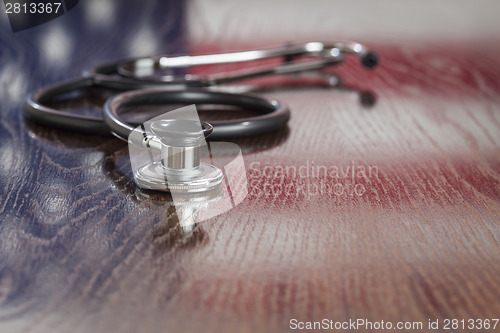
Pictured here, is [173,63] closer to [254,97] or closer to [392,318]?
[254,97]

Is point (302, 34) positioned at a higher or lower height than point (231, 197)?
lower

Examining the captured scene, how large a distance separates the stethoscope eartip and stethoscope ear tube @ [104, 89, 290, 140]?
1.11 ft

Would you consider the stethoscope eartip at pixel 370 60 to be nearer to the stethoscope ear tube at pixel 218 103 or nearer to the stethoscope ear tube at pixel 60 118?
the stethoscope ear tube at pixel 218 103

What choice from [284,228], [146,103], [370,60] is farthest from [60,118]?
[370,60]

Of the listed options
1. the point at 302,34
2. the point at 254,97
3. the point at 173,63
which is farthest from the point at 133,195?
the point at 302,34

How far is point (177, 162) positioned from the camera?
1.56 feet

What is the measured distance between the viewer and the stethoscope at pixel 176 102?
1.54 ft

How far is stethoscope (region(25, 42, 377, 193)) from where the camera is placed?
1.54 ft

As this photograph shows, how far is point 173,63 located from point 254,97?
30 centimetres

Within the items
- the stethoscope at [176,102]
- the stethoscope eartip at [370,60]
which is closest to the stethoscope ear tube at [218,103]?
the stethoscope at [176,102]

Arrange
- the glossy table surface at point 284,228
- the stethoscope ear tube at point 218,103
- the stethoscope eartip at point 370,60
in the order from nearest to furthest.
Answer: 1. the glossy table surface at point 284,228
2. the stethoscope ear tube at point 218,103
3. the stethoscope eartip at point 370,60

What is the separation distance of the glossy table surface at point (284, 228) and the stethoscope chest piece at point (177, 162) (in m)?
0.02

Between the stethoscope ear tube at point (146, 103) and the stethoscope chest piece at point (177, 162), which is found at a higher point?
the stethoscope chest piece at point (177, 162)

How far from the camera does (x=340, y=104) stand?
840mm
